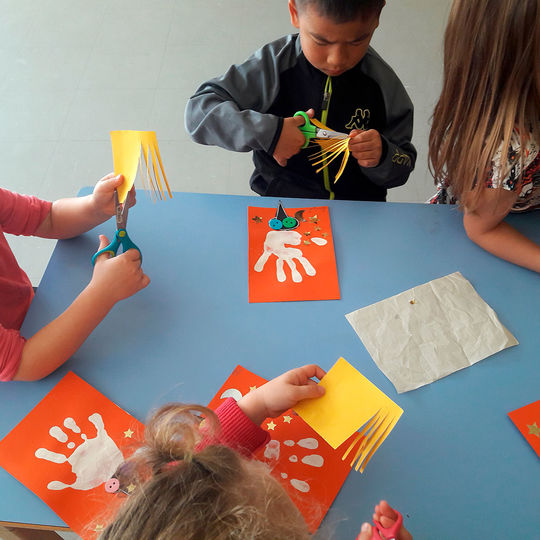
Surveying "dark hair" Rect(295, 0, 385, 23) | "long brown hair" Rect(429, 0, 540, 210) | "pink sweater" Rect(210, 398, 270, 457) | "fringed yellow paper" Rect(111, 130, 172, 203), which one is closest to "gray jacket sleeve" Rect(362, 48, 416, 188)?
"long brown hair" Rect(429, 0, 540, 210)

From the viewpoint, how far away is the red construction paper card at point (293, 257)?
845 mm

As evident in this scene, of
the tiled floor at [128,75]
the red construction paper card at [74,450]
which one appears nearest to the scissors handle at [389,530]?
the red construction paper card at [74,450]

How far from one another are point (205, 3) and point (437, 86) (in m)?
1.16

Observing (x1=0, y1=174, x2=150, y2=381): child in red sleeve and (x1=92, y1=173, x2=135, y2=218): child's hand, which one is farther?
(x1=92, y1=173, x2=135, y2=218): child's hand

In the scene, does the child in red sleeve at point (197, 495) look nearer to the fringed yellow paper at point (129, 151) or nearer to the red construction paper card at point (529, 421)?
the red construction paper card at point (529, 421)

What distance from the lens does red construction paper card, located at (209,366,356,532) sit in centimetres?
65

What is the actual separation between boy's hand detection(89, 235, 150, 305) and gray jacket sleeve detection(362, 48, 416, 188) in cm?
54

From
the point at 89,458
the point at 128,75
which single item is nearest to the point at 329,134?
the point at 89,458

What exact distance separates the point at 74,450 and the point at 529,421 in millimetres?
650

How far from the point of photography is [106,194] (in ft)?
2.82

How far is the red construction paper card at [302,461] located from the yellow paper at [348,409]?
3 cm

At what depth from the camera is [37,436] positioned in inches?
27.2

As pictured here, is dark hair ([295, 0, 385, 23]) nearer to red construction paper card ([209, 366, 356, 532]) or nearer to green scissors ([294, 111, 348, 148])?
green scissors ([294, 111, 348, 148])

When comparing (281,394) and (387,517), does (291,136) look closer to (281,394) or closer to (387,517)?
(281,394)
